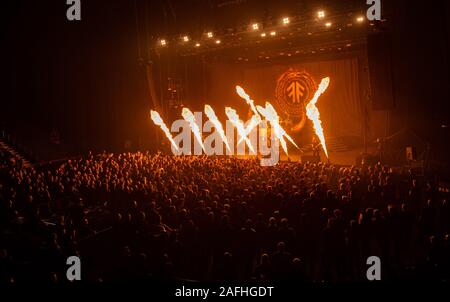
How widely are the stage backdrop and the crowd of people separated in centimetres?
1249

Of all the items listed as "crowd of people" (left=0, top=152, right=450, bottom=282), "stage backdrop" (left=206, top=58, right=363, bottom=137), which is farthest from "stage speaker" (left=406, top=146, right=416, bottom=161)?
"stage backdrop" (left=206, top=58, right=363, bottom=137)

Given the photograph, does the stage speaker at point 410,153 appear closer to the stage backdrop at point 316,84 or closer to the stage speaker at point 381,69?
the stage speaker at point 381,69

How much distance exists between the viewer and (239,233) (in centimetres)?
700

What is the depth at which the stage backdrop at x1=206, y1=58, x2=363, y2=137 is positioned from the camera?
880 inches

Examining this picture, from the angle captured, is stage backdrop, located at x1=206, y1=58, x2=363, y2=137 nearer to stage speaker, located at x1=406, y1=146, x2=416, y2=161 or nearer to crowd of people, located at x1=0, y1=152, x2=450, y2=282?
stage speaker, located at x1=406, y1=146, x2=416, y2=161

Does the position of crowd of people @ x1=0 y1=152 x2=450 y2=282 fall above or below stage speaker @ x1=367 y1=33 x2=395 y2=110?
below

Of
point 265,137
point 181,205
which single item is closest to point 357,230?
point 181,205

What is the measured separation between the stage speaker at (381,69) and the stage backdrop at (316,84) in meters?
8.24

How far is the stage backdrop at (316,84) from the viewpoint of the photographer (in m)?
22.4

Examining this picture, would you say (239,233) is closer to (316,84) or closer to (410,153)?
(410,153)

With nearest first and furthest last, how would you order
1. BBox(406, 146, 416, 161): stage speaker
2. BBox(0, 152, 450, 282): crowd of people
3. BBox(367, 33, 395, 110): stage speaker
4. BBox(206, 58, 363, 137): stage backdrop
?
BBox(0, 152, 450, 282): crowd of people < BBox(367, 33, 395, 110): stage speaker < BBox(406, 146, 416, 161): stage speaker < BBox(206, 58, 363, 137): stage backdrop

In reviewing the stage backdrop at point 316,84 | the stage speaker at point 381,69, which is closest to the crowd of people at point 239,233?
the stage speaker at point 381,69

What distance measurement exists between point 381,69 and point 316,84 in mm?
9338
